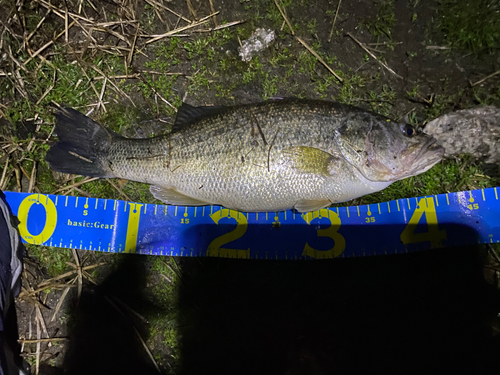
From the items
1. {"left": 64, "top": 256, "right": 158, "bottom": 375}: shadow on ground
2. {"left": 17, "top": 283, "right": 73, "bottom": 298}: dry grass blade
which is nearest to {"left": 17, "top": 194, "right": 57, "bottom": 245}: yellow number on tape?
{"left": 17, "top": 283, "right": 73, "bottom": 298}: dry grass blade

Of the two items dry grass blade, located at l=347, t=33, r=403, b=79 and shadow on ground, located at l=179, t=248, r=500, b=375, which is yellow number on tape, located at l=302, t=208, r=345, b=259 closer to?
shadow on ground, located at l=179, t=248, r=500, b=375

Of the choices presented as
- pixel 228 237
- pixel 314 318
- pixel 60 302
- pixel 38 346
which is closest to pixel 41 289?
pixel 60 302

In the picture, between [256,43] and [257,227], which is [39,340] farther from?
[256,43]

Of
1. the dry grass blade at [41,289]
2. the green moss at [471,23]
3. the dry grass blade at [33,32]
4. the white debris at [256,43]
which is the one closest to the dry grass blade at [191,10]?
the white debris at [256,43]

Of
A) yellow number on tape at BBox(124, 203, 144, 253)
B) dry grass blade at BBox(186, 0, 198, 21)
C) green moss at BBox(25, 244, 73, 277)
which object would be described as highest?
dry grass blade at BBox(186, 0, 198, 21)

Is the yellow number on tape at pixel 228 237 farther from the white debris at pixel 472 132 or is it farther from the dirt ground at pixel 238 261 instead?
the white debris at pixel 472 132

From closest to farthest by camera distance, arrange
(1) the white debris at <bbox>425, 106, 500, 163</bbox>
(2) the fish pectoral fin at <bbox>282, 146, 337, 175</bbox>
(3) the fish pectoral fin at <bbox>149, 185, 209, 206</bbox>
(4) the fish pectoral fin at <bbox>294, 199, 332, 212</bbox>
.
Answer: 1. (2) the fish pectoral fin at <bbox>282, 146, 337, 175</bbox>
2. (4) the fish pectoral fin at <bbox>294, 199, 332, 212</bbox>
3. (3) the fish pectoral fin at <bbox>149, 185, 209, 206</bbox>
4. (1) the white debris at <bbox>425, 106, 500, 163</bbox>

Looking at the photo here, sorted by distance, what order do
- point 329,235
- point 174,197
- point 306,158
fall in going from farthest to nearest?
point 329,235, point 174,197, point 306,158
